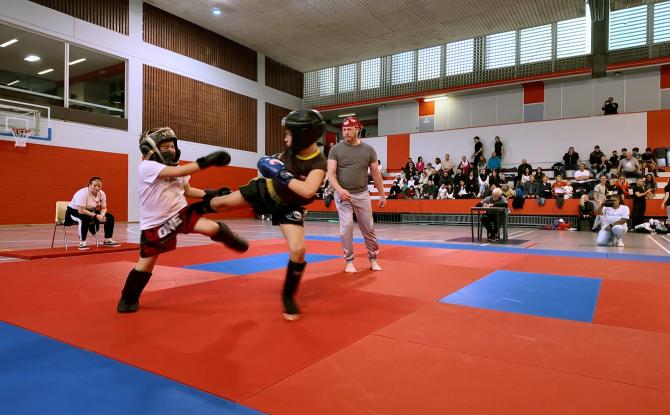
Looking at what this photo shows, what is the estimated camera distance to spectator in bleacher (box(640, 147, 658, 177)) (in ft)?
49.2

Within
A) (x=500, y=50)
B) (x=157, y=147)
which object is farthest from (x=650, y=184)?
(x=157, y=147)

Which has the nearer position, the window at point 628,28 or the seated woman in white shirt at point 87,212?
the seated woman in white shirt at point 87,212

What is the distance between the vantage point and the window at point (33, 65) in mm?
14117

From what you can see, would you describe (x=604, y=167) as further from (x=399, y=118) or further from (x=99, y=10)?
(x=99, y=10)

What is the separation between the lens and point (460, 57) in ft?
71.3

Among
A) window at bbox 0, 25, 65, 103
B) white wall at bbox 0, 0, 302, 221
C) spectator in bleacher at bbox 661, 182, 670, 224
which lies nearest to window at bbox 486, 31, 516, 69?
spectator in bleacher at bbox 661, 182, 670, 224

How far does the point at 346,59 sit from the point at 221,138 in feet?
28.2

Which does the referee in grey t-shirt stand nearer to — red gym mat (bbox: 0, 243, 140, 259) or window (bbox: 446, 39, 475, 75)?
red gym mat (bbox: 0, 243, 140, 259)

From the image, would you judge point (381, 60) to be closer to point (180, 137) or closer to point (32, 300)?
point (180, 137)

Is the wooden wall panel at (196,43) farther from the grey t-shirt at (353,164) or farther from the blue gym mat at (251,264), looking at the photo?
the grey t-shirt at (353,164)

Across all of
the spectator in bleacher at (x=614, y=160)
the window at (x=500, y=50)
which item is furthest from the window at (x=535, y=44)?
the spectator in bleacher at (x=614, y=160)

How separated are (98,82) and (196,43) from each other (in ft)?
15.9

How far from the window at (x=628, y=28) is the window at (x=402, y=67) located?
9342 mm

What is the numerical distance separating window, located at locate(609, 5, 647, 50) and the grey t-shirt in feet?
64.2
